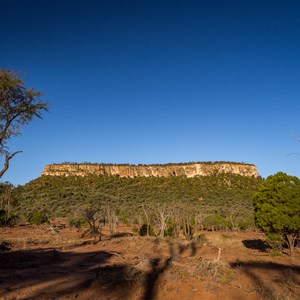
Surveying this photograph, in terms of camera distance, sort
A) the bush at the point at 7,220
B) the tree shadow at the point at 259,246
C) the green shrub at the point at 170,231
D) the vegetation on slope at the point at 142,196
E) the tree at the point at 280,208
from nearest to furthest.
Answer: the tree at the point at 280,208
the tree shadow at the point at 259,246
the green shrub at the point at 170,231
the bush at the point at 7,220
the vegetation on slope at the point at 142,196

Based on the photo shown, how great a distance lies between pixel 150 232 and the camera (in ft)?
110

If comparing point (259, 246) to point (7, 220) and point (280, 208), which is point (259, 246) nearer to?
point (280, 208)

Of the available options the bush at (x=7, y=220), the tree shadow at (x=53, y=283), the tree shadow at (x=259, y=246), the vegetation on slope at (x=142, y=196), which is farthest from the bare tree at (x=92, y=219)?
the tree shadow at (x=53, y=283)

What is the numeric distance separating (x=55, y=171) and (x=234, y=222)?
166ft

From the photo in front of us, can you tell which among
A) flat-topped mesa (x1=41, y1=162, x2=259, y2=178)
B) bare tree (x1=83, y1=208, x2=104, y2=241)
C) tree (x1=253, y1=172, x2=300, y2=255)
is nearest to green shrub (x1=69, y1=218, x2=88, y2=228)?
bare tree (x1=83, y1=208, x2=104, y2=241)

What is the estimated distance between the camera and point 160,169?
3361 inches

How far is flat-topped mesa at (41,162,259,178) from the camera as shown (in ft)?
267

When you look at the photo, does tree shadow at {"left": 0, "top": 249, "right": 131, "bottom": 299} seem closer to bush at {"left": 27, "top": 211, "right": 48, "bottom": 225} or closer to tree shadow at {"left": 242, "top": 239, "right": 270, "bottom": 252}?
tree shadow at {"left": 242, "top": 239, "right": 270, "bottom": 252}

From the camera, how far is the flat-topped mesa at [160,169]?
81312 millimetres

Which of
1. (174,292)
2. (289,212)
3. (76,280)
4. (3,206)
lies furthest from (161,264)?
(3,206)

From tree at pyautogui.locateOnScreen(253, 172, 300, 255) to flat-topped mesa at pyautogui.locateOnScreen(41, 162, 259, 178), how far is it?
61.8m

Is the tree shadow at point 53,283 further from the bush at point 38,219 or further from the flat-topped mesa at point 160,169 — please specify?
the flat-topped mesa at point 160,169

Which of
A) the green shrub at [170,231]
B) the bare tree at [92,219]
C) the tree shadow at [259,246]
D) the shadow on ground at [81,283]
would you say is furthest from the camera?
the green shrub at [170,231]

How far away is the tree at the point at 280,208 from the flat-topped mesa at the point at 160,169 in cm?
6181
